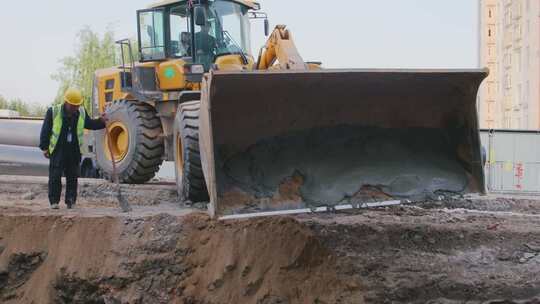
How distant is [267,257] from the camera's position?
20.2 feet

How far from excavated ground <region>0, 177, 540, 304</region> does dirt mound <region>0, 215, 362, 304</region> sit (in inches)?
0.4

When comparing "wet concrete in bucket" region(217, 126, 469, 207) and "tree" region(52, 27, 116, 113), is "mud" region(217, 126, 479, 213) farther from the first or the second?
"tree" region(52, 27, 116, 113)

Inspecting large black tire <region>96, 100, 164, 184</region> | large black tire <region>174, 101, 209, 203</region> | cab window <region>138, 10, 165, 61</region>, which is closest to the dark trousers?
large black tire <region>174, 101, 209, 203</region>

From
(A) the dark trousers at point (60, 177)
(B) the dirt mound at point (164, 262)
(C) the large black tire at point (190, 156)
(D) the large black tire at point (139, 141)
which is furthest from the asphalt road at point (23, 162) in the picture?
(B) the dirt mound at point (164, 262)

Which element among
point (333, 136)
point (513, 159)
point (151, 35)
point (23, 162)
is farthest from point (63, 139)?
point (513, 159)

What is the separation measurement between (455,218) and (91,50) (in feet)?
119

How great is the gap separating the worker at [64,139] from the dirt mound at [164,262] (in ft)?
2.65

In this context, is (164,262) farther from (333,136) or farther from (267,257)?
(333,136)

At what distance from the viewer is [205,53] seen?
9508mm

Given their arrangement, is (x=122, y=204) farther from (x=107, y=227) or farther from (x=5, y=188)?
(x=5, y=188)

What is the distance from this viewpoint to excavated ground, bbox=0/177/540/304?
5605 millimetres

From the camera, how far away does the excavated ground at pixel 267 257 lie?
5605 millimetres

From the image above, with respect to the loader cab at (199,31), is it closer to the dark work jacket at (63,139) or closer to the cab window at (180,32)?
the cab window at (180,32)

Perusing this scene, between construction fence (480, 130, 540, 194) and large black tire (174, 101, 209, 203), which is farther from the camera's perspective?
construction fence (480, 130, 540, 194)
